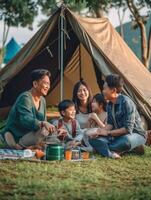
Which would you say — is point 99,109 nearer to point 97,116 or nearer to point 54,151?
point 97,116

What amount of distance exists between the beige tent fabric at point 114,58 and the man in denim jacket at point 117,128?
1538mm

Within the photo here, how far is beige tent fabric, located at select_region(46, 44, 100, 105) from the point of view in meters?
11.1

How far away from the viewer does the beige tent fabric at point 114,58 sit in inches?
318

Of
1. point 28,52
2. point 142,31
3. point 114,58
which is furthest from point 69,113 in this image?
point 142,31

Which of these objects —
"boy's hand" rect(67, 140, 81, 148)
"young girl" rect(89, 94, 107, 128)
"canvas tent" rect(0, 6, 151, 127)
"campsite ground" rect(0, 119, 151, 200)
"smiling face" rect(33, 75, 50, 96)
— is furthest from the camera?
"canvas tent" rect(0, 6, 151, 127)

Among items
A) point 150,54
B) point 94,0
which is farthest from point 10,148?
point 150,54

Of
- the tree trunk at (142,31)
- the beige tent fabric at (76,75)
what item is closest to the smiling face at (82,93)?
the beige tent fabric at (76,75)

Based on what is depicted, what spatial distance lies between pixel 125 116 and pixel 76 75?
571 cm

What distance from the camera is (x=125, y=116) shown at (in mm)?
6293

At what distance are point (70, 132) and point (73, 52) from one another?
14.0ft

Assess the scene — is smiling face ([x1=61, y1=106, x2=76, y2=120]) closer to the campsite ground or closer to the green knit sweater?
the green knit sweater

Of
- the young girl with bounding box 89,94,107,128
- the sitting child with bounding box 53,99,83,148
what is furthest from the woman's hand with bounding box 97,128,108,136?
the young girl with bounding box 89,94,107,128

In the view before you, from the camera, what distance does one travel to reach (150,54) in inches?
708

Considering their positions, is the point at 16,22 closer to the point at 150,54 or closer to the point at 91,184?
the point at 150,54
